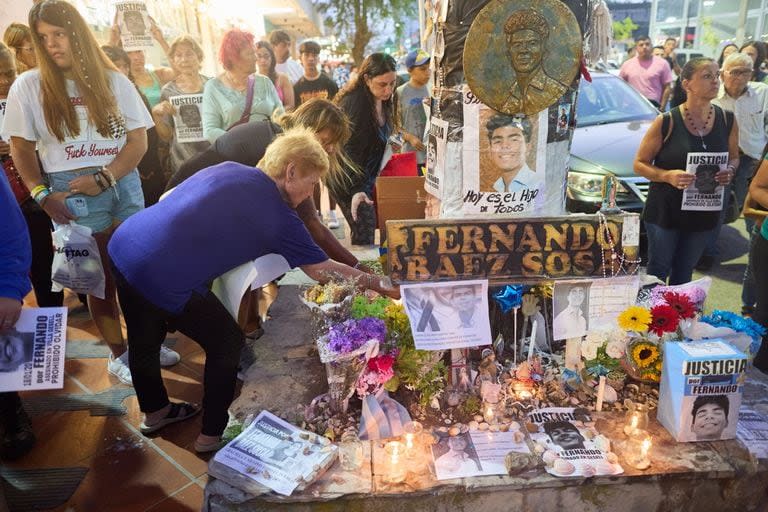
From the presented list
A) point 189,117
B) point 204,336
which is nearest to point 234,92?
point 189,117

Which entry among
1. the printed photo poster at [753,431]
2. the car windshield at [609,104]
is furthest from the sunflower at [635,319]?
the car windshield at [609,104]

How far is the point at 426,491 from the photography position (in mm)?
2111

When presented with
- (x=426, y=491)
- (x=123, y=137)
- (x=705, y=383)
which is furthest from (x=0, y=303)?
(x=705, y=383)

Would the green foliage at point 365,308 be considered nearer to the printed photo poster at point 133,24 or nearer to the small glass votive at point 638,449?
the small glass votive at point 638,449

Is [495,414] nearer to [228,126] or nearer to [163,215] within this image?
[163,215]

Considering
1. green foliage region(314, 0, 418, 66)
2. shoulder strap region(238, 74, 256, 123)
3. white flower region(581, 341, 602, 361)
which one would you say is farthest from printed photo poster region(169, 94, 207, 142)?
green foliage region(314, 0, 418, 66)

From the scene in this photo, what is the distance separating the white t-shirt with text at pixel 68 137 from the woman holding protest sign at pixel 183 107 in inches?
44.5

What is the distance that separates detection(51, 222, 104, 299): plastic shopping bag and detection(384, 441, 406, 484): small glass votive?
2.03 m

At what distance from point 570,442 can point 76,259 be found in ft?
9.26

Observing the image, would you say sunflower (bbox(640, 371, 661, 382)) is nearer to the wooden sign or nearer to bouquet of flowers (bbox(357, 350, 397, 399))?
the wooden sign

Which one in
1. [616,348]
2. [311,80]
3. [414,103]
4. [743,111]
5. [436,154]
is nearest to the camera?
[616,348]

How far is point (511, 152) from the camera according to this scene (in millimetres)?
2592

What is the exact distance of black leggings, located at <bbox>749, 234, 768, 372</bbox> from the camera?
3072mm

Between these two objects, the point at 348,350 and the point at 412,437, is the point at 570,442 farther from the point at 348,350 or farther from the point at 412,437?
the point at 348,350
